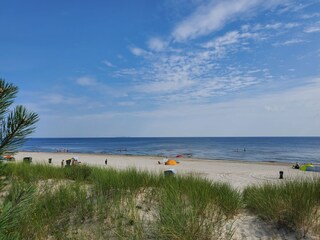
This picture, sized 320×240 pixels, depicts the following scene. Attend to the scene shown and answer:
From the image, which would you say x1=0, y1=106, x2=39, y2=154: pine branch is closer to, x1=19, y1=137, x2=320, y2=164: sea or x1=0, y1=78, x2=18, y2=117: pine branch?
x1=0, y1=78, x2=18, y2=117: pine branch

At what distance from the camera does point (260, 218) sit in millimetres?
4816

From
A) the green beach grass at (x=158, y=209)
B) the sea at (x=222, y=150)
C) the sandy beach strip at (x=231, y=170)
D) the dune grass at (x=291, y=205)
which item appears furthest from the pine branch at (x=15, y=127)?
the sea at (x=222, y=150)

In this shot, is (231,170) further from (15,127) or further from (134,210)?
(15,127)

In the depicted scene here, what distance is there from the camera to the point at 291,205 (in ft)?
15.2

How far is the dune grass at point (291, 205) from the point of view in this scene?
4469mm

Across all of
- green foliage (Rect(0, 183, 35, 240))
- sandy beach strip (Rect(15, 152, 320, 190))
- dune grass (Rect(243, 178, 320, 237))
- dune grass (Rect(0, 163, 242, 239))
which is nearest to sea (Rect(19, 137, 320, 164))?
dune grass (Rect(0, 163, 242, 239))

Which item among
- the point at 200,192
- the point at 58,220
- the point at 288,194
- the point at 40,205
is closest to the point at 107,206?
the point at 58,220

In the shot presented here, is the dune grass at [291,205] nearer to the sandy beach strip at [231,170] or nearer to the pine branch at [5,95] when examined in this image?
the sandy beach strip at [231,170]

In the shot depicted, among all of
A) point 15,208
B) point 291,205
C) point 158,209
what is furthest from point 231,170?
point 15,208

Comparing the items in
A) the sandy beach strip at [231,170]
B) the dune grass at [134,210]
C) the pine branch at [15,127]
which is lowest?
the sandy beach strip at [231,170]

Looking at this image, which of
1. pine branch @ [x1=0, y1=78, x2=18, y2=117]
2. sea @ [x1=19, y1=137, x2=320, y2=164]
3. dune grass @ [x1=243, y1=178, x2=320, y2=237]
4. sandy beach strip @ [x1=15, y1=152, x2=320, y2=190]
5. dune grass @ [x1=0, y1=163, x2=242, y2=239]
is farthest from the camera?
sea @ [x1=19, y1=137, x2=320, y2=164]

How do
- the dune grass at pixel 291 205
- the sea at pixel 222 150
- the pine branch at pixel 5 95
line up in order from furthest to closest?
the sea at pixel 222 150, the dune grass at pixel 291 205, the pine branch at pixel 5 95

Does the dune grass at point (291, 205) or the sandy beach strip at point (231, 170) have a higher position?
the dune grass at point (291, 205)

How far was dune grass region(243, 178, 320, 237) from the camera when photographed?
4469mm
